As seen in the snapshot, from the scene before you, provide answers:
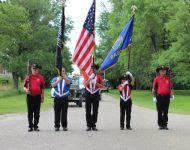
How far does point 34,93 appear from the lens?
1431cm

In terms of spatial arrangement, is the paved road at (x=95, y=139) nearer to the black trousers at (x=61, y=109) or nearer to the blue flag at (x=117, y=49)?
the black trousers at (x=61, y=109)

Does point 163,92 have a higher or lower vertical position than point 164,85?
lower

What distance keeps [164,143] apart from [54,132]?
142 inches

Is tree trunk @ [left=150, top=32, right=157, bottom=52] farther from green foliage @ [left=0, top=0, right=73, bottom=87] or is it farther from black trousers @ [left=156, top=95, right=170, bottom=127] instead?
black trousers @ [left=156, top=95, right=170, bottom=127]

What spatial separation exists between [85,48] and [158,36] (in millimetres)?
47107

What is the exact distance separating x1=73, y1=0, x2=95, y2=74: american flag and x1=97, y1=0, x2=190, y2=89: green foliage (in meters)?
37.9

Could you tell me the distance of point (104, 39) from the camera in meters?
93.4

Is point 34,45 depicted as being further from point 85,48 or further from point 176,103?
point 85,48

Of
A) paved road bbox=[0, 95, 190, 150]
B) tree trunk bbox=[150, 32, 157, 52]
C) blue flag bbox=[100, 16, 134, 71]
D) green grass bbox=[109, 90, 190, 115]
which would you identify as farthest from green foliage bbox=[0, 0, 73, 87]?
paved road bbox=[0, 95, 190, 150]

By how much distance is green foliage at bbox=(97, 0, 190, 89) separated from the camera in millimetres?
52578

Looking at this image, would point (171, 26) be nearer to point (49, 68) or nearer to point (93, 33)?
point (49, 68)

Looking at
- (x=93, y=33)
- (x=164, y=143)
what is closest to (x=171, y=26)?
(x=93, y=33)

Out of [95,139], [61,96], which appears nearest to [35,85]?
[61,96]

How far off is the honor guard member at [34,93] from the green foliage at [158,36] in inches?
1540
